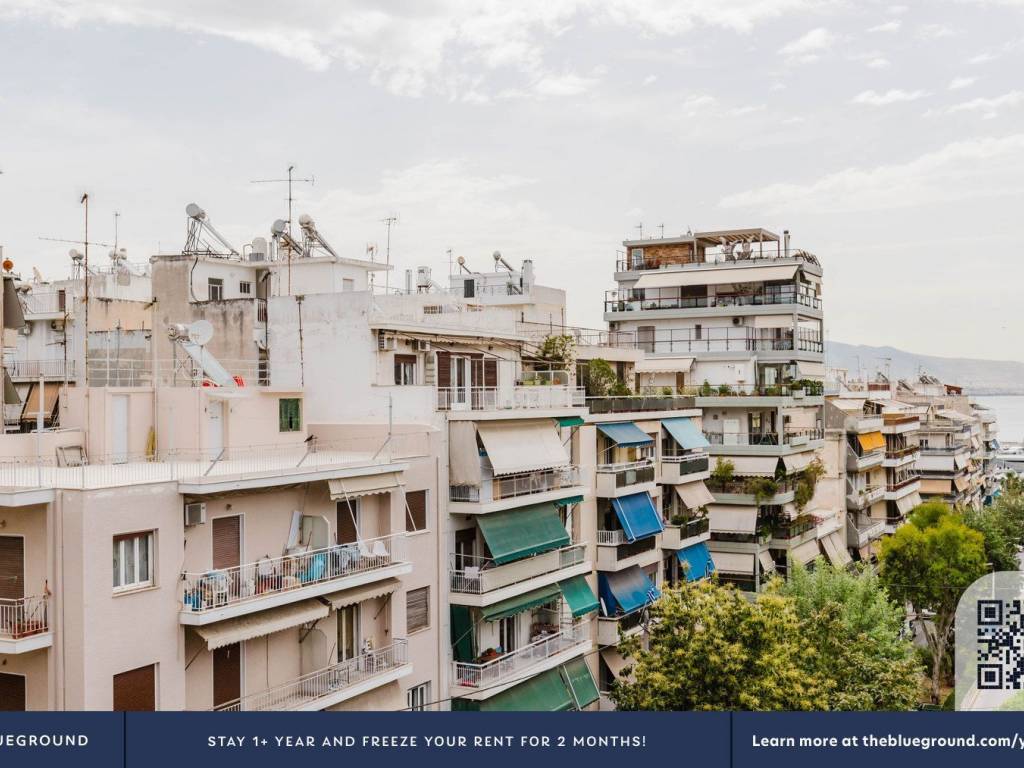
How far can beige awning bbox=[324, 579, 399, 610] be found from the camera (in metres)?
22.6

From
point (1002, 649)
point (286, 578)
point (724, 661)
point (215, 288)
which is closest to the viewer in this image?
point (286, 578)

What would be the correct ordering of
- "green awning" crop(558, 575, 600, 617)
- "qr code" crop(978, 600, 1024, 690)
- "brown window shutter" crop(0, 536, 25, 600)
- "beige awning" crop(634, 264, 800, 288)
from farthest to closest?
"beige awning" crop(634, 264, 800, 288)
"green awning" crop(558, 575, 600, 617)
"qr code" crop(978, 600, 1024, 690)
"brown window shutter" crop(0, 536, 25, 600)

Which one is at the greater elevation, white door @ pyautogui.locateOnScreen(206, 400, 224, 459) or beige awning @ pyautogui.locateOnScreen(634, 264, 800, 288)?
beige awning @ pyautogui.locateOnScreen(634, 264, 800, 288)

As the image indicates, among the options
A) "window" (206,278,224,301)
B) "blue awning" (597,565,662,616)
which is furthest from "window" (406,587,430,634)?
"window" (206,278,224,301)

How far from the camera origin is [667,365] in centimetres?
4828

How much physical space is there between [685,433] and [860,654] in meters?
12.2

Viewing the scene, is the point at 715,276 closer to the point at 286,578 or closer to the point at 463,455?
the point at 463,455

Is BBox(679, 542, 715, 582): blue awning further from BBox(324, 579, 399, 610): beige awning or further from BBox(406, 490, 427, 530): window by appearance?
BBox(324, 579, 399, 610): beige awning

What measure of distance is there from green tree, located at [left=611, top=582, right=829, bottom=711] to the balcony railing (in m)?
6.95

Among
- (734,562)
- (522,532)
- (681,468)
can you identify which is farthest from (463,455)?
(734,562)

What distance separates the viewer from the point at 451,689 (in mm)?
26781

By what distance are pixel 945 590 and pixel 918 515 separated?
28.9ft

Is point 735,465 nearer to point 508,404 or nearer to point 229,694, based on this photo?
point 508,404

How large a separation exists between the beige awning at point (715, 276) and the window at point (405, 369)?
80.0 ft
